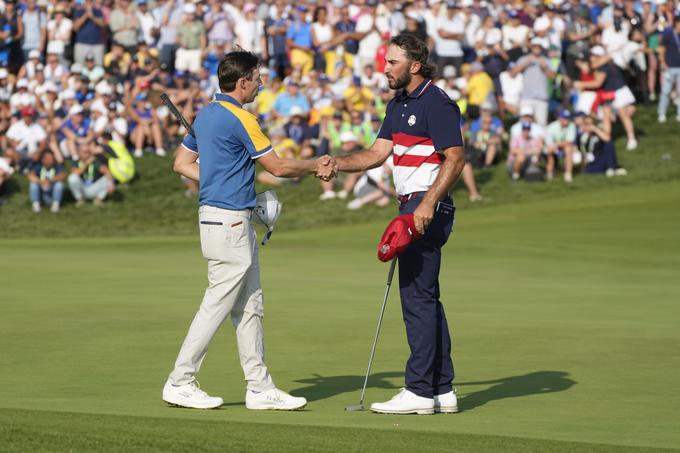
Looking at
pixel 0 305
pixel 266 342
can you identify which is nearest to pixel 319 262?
pixel 0 305

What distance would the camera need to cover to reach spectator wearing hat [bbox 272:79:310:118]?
1128 inches

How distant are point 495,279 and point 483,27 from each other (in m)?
14.7

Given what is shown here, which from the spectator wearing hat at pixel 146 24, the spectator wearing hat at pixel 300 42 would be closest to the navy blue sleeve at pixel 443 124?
the spectator wearing hat at pixel 300 42

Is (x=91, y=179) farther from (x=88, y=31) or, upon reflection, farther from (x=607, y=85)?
(x=607, y=85)

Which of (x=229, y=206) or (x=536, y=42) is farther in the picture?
(x=536, y=42)

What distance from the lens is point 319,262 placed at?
63.3ft

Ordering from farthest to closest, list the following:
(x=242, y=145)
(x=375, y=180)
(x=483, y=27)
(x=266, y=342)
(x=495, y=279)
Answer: (x=483, y=27) → (x=375, y=180) → (x=495, y=279) → (x=266, y=342) → (x=242, y=145)

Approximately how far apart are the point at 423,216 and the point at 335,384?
1710mm

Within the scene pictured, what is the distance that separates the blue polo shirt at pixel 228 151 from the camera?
8.23m

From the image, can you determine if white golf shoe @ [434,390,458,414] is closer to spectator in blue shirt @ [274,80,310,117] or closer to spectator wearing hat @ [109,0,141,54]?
spectator in blue shirt @ [274,80,310,117]

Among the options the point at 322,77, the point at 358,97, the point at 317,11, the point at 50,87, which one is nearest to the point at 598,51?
the point at 358,97

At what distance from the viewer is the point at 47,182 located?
87.6 ft

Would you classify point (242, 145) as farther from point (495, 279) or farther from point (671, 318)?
point (495, 279)

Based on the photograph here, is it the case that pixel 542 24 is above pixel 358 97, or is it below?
above
